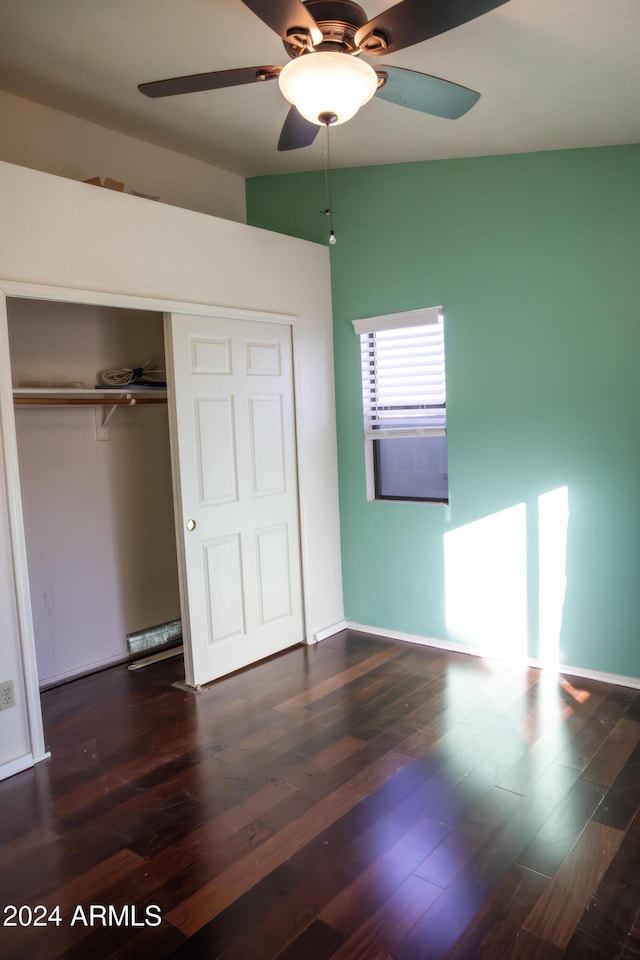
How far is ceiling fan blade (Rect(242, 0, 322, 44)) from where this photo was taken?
66.8 inches

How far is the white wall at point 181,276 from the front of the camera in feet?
9.52

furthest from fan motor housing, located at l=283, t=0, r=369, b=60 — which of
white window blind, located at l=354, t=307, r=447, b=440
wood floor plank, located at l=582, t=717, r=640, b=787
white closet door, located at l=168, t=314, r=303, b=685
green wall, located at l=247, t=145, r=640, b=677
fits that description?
wood floor plank, located at l=582, t=717, r=640, b=787

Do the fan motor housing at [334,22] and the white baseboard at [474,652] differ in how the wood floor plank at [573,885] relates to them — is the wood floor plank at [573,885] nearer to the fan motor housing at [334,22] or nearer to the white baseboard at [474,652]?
the white baseboard at [474,652]

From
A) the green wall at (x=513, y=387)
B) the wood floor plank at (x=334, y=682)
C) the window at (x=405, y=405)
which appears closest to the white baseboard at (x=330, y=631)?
the green wall at (x=513, y=387)

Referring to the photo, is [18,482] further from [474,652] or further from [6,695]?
[474,652]

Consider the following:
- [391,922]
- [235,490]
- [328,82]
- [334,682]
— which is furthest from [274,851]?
[328,82]

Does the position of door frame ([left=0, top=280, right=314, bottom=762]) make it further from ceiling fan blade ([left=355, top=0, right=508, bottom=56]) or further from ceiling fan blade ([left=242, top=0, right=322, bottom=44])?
ceiling fan blade ([left=355, top=0, right=508, bottom=56])

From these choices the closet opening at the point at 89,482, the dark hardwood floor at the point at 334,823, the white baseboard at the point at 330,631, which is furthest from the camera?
the white baseboard at the point at 330,631

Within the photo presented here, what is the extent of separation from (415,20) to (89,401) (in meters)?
2.63

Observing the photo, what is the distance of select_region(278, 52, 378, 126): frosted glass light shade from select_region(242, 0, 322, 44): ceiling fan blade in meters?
0.07

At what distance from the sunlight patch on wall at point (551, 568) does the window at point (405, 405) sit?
26.6 inches

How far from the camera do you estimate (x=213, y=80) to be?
85.5 inches

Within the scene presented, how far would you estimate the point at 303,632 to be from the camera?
4352 millimetres

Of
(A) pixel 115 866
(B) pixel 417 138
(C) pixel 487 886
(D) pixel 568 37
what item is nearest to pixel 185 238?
(B) pixel 417 138
